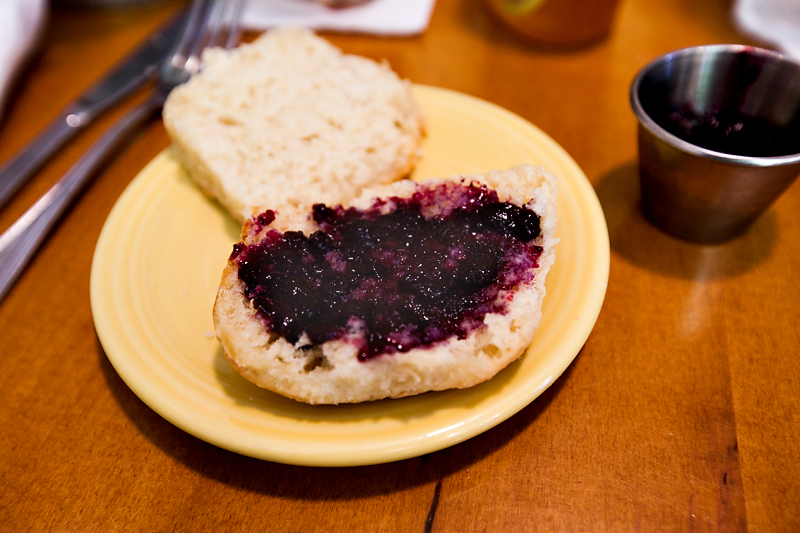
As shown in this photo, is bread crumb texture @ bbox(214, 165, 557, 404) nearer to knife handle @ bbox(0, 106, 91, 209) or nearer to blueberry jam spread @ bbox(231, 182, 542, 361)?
blueberry jam spread @ bbox(231, 182, 542, 361)

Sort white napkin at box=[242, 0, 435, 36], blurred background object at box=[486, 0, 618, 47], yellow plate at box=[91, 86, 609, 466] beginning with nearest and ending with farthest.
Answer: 1. yellow plate at box=[91, 86, 609, 466]
2. blurred background object at box=[486, 0, 618, 47]
3. white napkin at box=[242, 0, 435, 36]

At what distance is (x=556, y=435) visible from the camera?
147cm

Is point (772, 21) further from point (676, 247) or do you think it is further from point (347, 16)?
point (347, 16)

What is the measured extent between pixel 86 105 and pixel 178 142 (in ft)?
3.08

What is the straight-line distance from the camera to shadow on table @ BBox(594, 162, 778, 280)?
1.89 metres

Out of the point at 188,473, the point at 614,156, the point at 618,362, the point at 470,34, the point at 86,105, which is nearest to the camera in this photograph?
the point at 188,473

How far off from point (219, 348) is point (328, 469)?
18.7 inches

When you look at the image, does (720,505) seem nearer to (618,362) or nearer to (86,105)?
(618,362)

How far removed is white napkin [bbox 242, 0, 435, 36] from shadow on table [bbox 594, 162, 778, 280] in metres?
1.61

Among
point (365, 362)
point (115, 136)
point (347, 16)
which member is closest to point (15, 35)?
point (115, 136)

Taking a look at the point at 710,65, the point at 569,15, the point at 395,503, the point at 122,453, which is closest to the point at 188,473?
the point at 122,453

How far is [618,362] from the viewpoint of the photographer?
163 centimetres

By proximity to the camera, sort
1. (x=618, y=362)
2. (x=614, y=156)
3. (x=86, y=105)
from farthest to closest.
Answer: (x=86, y=105) → (x=614, y=156) → (x=618, y=362)

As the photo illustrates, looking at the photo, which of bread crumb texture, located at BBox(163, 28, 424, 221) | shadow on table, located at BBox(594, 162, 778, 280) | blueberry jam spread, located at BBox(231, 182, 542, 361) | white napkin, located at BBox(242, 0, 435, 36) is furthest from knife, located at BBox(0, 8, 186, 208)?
shadow on table, located at BBox(594, 162, 778, 280)
